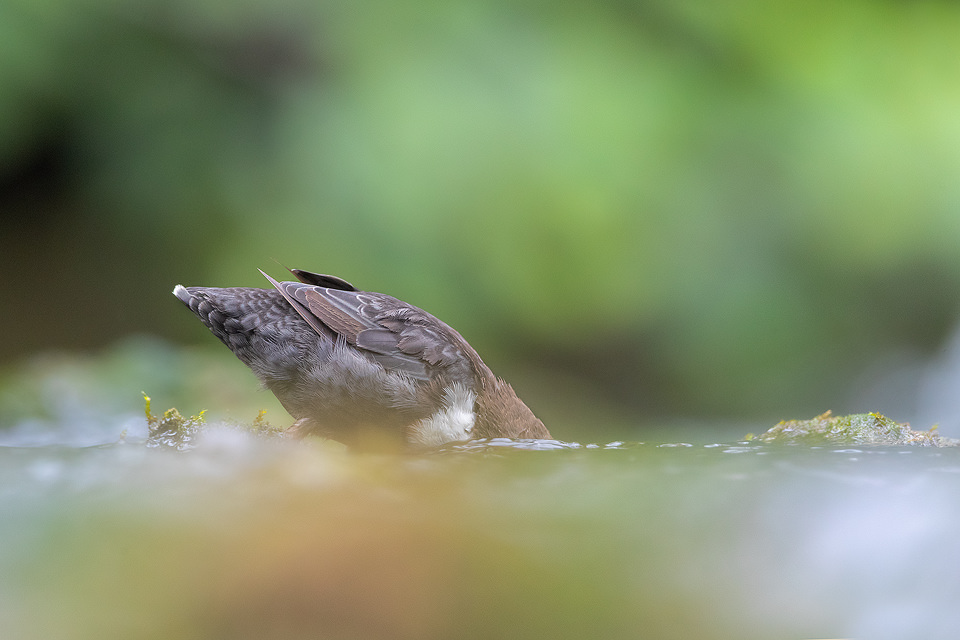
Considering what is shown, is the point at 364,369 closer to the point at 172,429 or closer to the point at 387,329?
the point at 387,329

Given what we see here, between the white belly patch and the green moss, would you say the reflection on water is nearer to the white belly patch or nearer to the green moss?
the green moss

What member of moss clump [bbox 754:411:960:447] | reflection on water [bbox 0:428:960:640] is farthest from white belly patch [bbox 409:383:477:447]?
moss clump [bbox 754:411:960:447]

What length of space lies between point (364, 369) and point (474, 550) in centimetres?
95

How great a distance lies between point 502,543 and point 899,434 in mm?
1310

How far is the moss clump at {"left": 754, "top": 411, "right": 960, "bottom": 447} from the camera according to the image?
84.0 inches

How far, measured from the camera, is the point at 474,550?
53.1 inches

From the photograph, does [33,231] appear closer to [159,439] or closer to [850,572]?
[159,439]

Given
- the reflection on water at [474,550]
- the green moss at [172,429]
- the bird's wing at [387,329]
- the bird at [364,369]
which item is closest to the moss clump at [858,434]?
the reflection on water at [474,550]

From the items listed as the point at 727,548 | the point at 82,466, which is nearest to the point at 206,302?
the point at 82,466

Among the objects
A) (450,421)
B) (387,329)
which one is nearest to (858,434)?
(450,421)

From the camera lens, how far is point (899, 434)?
85.8 inches

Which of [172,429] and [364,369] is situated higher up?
[364,369]

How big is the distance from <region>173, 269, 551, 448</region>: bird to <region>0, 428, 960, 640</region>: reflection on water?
0.52 meters

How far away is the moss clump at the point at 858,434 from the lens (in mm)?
2133
